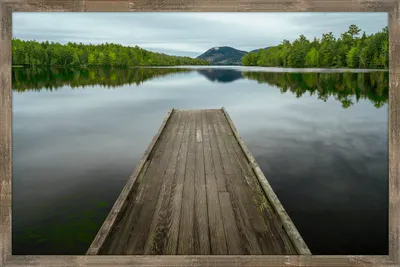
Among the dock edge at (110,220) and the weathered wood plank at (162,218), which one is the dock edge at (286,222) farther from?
the dock edge at (110,220)

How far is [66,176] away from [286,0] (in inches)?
253

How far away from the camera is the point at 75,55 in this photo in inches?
2356

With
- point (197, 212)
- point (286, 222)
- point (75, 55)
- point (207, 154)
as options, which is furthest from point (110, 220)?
point (75, 55)

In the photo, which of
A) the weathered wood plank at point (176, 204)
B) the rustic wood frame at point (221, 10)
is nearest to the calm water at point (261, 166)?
the weathered wood plank at point (176, 204)

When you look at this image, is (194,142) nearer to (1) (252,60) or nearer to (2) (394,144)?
(2) (394,144)

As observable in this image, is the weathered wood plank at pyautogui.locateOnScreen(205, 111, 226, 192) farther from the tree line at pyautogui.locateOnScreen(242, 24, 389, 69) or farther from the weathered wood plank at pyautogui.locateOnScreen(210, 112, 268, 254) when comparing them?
the tree line at pyautogui.locateOnScreen(242, 24, 389, 69)

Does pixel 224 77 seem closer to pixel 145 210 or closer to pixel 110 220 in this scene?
pixel 145 210

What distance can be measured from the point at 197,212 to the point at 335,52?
6071cm

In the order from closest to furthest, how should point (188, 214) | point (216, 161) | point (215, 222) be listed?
point (215, 222), point (188, 214), point (216, 161)

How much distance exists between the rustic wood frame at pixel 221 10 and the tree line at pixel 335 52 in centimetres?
4518

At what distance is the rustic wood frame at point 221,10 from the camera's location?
6.81 ft

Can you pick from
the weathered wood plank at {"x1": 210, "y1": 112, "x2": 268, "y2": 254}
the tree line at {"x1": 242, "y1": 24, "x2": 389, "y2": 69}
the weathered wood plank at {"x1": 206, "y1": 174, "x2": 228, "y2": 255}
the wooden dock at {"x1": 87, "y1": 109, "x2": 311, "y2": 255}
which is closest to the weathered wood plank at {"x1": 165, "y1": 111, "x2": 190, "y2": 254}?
the wooden dock at {"x1": 87, "y1": 109, "x2": 311, "y2": 255}

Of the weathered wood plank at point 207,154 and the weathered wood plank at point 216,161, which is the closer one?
the weathered wood plank at point 216,161

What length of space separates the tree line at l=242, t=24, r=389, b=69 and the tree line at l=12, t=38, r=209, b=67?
29.7 m
